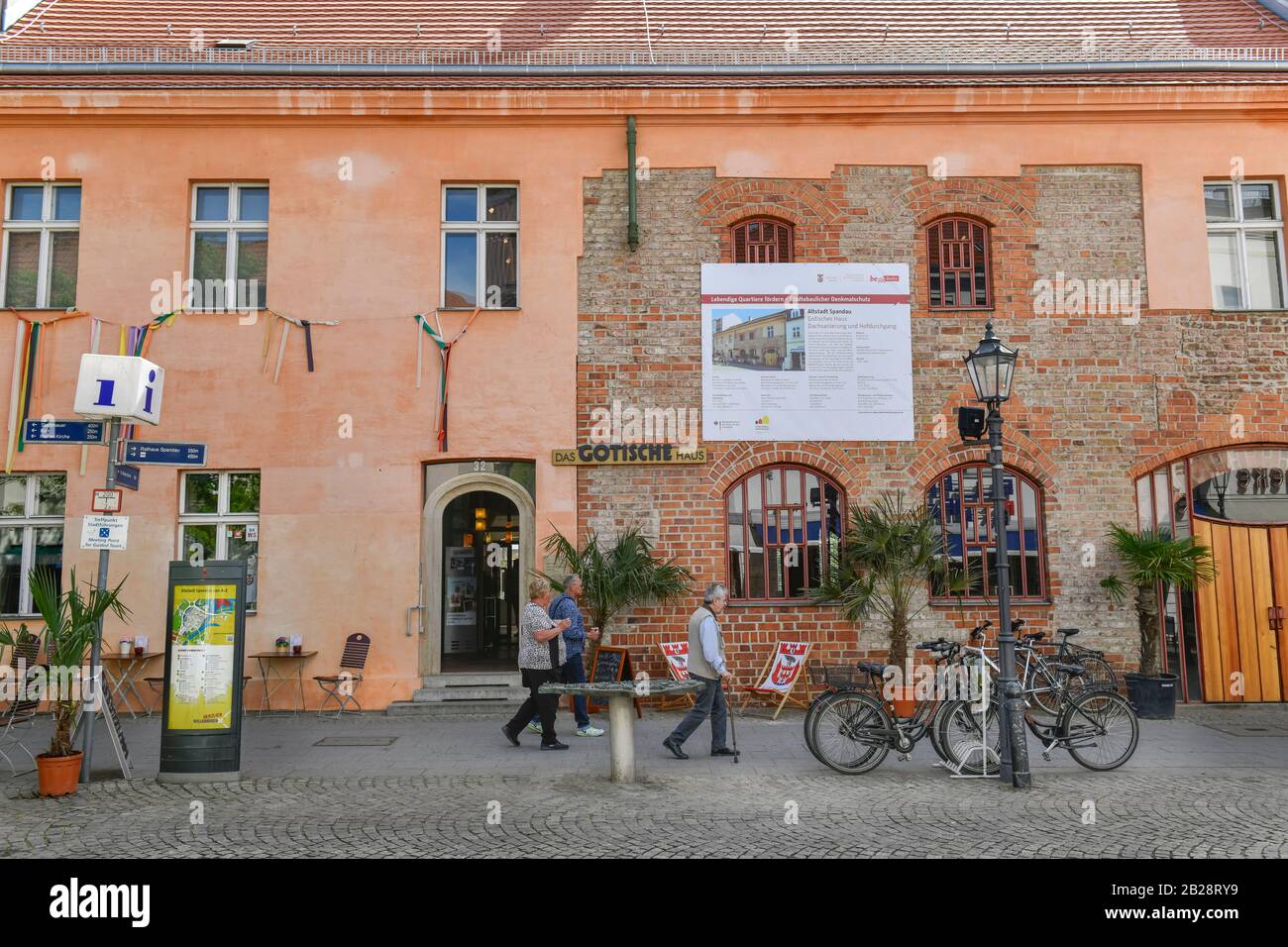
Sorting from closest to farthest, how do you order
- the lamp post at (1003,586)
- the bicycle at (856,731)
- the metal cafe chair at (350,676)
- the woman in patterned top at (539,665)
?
the lamp post at (1003,586) < the bicycle at (856,731) < the woman in patterned top at (539,665) < the metal cafe chair at (350,676)

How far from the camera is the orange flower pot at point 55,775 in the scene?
26.0 ft

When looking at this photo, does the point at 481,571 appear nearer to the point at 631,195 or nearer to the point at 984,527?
the point at 631,195

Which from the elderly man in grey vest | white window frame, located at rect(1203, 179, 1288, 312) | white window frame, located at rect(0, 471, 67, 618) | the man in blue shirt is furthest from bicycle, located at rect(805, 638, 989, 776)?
white window frame, located at rect(0, 471, 67, 618)

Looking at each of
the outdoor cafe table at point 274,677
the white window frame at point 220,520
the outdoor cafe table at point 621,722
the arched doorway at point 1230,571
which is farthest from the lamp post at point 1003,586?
the white window frame at point 220,520

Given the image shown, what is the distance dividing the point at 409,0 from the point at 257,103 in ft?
13.0

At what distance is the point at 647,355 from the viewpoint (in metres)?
12.7

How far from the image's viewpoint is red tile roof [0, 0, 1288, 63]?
1395 centimetres

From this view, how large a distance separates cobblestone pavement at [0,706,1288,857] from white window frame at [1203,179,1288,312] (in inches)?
241

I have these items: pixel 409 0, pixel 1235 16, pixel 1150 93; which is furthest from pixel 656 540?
pixel 1235 16

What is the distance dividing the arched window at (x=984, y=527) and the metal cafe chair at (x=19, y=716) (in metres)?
9.99

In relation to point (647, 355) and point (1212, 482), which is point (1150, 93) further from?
point (647, 355)

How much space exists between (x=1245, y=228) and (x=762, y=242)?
640cm

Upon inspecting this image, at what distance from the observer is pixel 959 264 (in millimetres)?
13008

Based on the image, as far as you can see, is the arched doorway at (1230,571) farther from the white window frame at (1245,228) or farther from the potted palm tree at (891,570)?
the potted palm tree at (891,570)
